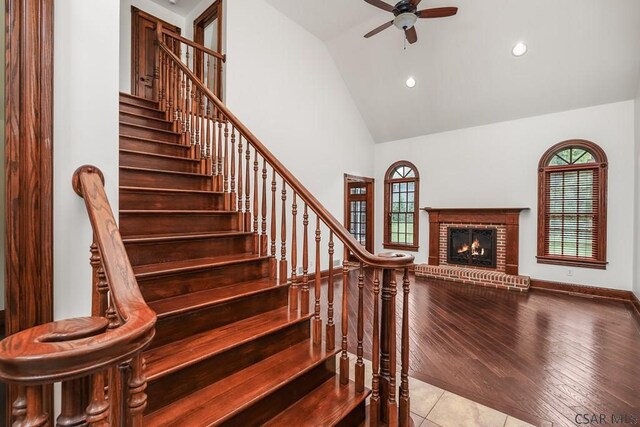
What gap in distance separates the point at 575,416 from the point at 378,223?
17.0ft

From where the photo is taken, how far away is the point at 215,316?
1784 mm

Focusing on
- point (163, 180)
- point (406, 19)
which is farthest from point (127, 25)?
point (406, 19)

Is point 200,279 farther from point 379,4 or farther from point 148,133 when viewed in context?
point 379,4

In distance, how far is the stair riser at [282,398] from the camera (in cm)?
141

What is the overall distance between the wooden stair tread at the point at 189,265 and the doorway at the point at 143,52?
3.96 metres

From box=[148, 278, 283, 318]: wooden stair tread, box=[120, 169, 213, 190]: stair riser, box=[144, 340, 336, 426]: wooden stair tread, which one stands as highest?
box=[120, 169, 213, 190]: stair riser

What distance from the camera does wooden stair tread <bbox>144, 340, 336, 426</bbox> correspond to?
50.7 inches

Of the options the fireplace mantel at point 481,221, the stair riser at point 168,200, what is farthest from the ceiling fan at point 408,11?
the fireplace mantel at point 481,221

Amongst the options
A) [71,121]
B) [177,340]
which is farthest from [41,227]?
[177,340]

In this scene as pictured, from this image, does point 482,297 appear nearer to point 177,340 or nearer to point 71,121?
point 177,340

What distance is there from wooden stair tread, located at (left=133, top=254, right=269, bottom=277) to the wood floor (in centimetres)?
141

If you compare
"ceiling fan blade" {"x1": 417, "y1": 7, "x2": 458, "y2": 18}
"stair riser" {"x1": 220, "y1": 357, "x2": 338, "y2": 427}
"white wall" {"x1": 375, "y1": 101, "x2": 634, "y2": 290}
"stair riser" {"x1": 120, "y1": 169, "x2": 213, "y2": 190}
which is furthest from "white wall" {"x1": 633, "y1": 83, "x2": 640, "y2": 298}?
"stair riser" {"x1": 120, "y1": 169, "x2": 213, "y2": 190}

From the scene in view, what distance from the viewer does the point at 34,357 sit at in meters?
0.50

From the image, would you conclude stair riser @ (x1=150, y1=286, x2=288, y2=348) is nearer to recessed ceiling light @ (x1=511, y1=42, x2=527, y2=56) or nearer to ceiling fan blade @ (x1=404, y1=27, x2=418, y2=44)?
ceiling fan blade @ (x1=404, y1=27, x2=418, y2=44)
